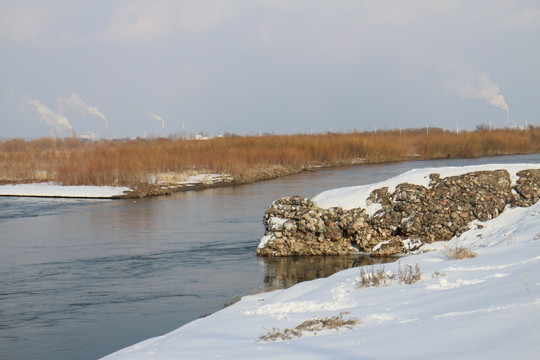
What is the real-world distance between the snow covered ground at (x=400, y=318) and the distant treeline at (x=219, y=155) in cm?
2087

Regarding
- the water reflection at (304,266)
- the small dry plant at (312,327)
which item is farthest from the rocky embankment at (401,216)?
the small dry plant at (312,327)

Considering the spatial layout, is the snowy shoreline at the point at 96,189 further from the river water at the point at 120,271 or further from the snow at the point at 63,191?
the river water at the point at 120,271

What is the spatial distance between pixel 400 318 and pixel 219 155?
3198cm

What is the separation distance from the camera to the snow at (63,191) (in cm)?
2688

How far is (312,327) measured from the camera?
586 centimetres

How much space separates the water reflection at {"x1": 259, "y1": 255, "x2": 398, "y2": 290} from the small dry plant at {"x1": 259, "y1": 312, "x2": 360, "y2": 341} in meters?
4.74

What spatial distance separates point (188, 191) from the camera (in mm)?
28453

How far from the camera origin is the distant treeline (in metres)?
30.2

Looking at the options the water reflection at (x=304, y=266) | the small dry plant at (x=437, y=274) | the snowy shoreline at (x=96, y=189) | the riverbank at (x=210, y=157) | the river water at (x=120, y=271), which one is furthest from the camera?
the riverbank at (x=210, y=157)

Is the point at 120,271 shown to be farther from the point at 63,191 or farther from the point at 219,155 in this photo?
the point at 219,155

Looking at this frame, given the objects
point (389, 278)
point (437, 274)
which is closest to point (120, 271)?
point (389, 278)

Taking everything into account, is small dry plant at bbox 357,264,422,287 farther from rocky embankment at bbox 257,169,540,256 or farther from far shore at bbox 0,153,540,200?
far shore at bbox 0,153,540,200

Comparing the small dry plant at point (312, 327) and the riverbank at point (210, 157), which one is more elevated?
the riverbank at point (210, 157)

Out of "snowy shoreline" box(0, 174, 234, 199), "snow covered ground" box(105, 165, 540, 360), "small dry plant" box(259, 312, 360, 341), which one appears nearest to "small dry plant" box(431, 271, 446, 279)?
"snow covered ground" box(105, 165, 540, 360)
